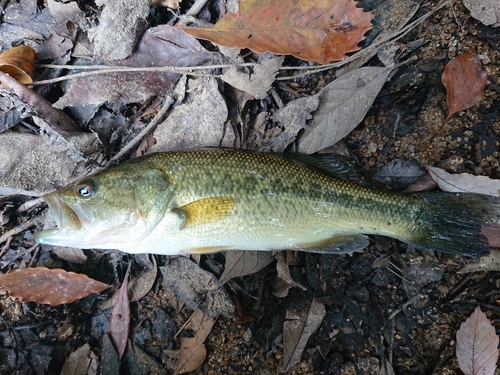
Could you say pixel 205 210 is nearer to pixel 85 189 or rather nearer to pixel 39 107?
pixel 85 189

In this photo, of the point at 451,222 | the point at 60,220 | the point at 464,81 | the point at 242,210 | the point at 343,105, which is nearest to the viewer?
the point at 60,220

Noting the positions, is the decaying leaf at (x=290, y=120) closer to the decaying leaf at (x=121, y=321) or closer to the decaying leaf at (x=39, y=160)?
the decaying leaf at (x=39, y=160)

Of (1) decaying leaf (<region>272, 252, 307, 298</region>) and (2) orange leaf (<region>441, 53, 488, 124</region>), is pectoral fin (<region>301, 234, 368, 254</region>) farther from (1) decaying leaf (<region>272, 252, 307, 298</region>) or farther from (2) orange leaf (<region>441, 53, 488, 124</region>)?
(2) orange leaf (<region>441, 53, 488, 124</region>)

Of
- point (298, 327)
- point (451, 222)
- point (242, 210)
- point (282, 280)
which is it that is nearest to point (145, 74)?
point (242, 210)

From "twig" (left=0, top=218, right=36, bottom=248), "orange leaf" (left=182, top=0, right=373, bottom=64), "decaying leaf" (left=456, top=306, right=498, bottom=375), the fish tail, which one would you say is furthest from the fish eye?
"decaying leaf" (left=456, top=306, right=498, bottom=375)

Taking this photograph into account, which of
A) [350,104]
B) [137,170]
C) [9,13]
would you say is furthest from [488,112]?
[9,13]
